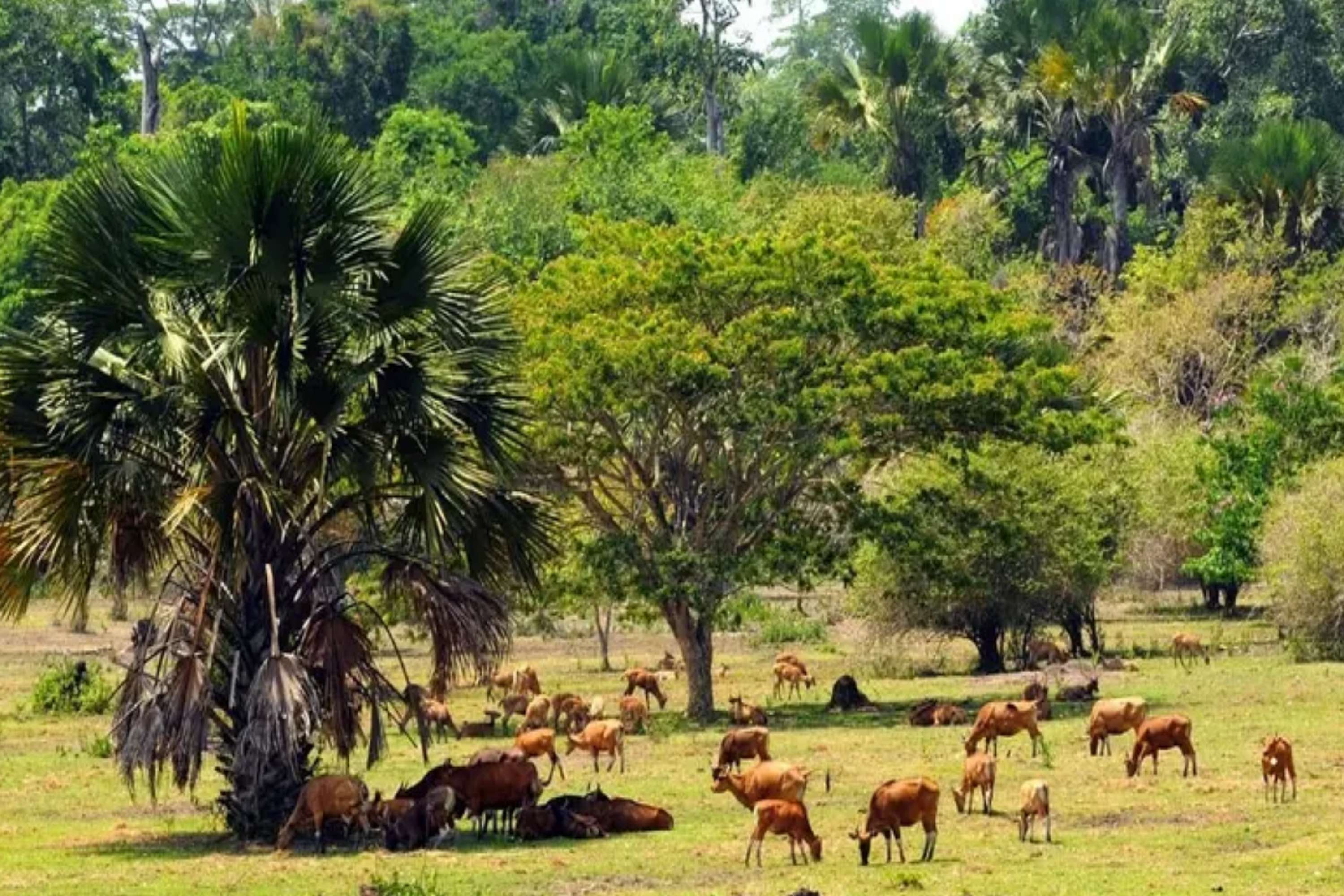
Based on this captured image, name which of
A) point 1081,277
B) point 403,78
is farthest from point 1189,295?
point 403,78

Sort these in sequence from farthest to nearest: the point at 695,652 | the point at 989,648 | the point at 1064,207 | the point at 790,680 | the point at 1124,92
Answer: the point at 1064,207, the point at 1124,92, the point at 989,648, the point at 790,680, the point at 695,652

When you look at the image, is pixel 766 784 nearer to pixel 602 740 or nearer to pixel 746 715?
pixel 602 740

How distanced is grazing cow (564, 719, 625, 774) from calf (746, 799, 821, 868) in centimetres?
862

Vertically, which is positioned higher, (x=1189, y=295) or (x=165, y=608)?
(x=1189, y=295)

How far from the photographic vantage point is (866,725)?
40.4 metres

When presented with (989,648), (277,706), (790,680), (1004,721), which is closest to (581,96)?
(989,648)

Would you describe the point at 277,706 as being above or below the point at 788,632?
below

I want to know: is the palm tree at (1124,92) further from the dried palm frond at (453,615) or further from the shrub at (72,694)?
the dried palm frond at (453,615)

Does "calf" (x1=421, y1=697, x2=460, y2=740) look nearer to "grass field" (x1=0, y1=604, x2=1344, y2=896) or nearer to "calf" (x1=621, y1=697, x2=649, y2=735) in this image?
"grass field" (x1=0, y1=604, x2=1344, y2=896)

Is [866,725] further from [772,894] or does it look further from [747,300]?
[772,894]

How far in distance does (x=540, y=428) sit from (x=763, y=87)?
10700 cm

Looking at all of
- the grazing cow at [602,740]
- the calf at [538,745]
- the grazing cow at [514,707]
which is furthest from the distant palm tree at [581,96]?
the calf at [538,745]

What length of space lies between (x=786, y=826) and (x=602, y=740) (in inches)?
367

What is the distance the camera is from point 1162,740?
31.6 metres
